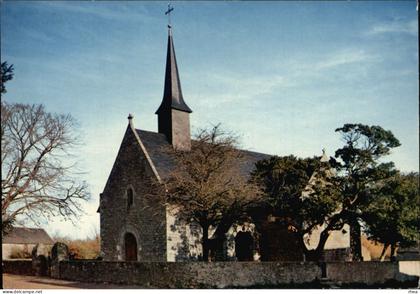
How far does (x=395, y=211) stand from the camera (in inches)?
819

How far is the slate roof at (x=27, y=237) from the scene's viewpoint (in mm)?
57188

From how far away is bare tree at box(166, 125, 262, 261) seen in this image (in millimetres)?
20500

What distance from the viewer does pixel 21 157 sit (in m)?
22.5

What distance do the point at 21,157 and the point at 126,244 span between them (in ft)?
27.5

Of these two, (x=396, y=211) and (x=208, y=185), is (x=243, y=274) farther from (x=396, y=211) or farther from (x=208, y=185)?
(x=396, y=211)

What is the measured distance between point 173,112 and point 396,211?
15.3 m

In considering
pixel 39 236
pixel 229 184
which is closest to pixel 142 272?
pixel 229 184

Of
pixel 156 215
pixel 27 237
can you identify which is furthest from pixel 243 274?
pixel 27 237

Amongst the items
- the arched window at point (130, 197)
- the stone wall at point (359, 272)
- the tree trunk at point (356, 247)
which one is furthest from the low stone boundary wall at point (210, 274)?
the tree trunk at point (356, 247)

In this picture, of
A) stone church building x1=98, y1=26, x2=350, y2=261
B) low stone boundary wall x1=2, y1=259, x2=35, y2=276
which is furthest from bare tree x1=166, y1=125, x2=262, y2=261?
low stone boundary wall x1=2, y1=259, x2=35, y2=276

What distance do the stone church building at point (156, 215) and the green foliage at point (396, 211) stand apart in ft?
9.27

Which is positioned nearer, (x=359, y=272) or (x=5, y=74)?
(x=5, y=74)

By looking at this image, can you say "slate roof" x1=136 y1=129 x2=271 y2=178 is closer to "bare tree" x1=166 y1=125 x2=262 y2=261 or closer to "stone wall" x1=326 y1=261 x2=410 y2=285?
"bare tree" x1=166 y1=125 x2=262 y2=261

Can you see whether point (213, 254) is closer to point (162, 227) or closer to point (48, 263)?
point (162, 227)
